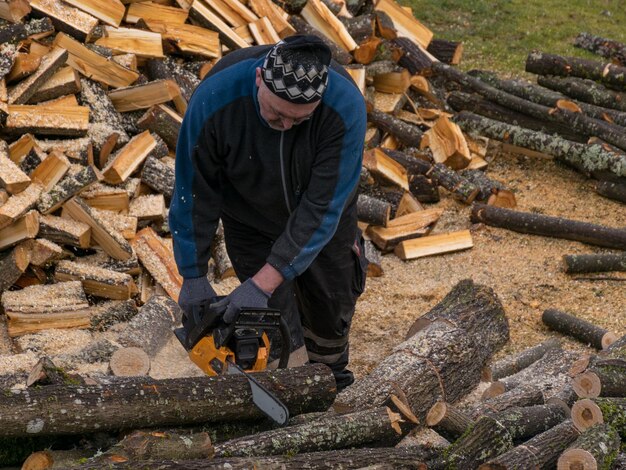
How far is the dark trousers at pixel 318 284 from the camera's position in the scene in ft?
15.9

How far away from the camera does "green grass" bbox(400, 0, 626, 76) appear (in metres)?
11.3

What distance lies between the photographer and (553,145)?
8.63 metres

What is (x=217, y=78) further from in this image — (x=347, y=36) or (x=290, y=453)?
(x=347, y=36)

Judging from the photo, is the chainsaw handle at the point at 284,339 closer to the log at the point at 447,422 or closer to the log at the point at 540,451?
the log at the point at 447,422

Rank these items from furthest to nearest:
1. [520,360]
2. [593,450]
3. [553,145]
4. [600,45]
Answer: [600,45]
[553,145]
[520,360]
[593,450]

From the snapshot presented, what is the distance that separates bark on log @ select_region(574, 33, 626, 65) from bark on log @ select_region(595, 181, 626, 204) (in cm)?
282

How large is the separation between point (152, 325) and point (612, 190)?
4564mm

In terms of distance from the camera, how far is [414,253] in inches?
298

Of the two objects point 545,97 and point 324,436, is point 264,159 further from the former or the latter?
point 545,97

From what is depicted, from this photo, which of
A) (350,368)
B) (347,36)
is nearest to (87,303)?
(350,368)

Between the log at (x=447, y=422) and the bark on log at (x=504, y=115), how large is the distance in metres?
5.36

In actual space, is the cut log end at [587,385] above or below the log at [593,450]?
below

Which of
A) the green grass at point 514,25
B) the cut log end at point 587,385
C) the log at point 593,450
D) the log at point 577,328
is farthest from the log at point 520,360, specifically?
the green grass at point 514,25

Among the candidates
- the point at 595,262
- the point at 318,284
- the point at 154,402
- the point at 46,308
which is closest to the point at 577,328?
the point at 595,262
